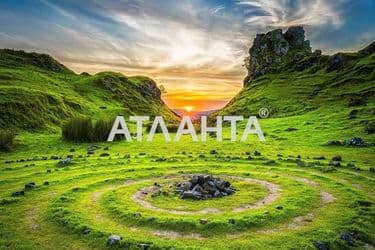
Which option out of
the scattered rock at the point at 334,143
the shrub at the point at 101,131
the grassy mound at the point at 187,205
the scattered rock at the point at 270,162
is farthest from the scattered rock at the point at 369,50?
the scattered rock at the point at 270,162

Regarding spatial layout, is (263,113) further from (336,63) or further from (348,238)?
(348,238)

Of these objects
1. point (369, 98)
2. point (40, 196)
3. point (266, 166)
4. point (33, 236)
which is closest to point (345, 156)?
point (266, 166)

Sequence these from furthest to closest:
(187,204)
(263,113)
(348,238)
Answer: (263,113)
(187,204)
(348,238)

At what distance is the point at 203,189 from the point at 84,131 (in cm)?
4492

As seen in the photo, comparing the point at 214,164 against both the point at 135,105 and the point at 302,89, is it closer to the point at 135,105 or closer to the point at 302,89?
the point at 302,89

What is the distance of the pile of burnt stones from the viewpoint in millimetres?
27781

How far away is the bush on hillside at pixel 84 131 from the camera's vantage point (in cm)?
6888

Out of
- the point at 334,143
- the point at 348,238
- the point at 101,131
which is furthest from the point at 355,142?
the point at 101,131

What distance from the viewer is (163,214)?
23.7 m

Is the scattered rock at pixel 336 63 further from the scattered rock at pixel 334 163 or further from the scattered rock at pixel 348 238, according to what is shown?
the scattered rock at pixel 348 238

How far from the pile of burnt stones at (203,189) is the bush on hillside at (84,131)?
41.7 meters

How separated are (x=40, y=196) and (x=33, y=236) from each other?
897 centimetres

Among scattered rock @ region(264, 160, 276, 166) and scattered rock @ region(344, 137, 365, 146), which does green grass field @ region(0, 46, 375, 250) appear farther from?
scattered rock @ region(344, 137, 365, 146)

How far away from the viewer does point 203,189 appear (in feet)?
95.0
